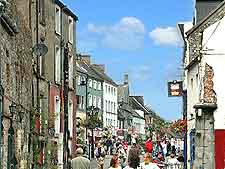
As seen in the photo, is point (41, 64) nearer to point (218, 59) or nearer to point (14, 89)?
point (218, 59)

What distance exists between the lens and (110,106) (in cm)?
11831

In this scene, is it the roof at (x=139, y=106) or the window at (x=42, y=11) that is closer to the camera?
the window at (x=42, y=11)

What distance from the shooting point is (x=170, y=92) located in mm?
39938

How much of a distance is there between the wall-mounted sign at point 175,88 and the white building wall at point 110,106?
6967cm

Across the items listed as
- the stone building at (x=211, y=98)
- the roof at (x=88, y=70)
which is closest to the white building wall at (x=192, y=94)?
the stone building at (x=211, y=98)

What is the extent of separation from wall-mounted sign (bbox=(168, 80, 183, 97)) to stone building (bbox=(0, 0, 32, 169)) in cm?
1094

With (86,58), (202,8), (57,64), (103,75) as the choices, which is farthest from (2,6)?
(103,75)

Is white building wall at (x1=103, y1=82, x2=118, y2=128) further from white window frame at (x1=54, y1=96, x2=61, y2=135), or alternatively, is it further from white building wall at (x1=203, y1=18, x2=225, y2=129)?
white building wall at (x1=203, y1=18, x2=225, y2=129)

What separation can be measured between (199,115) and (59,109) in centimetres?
1560

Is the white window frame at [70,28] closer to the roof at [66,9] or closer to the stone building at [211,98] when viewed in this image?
the roof at [66,9]

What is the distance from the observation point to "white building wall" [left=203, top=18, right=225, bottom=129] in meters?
28.7

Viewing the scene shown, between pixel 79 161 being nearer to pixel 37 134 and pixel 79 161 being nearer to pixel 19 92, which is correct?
pixel 19 92

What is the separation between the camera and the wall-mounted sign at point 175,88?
39.8 meters

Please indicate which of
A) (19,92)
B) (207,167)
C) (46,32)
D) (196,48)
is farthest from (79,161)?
(46,32)
